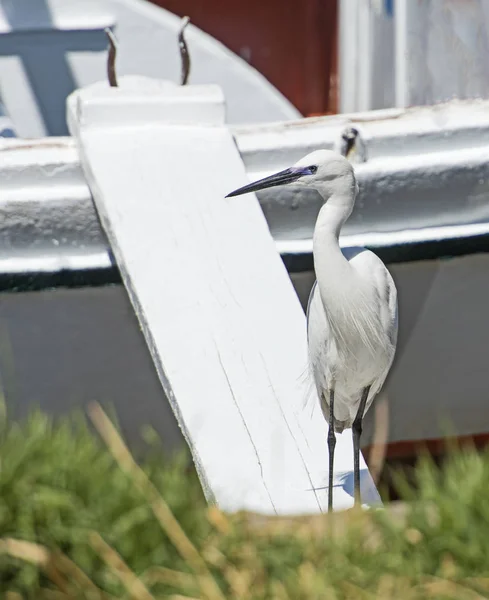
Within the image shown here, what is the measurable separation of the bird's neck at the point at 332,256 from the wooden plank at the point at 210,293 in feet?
0.51

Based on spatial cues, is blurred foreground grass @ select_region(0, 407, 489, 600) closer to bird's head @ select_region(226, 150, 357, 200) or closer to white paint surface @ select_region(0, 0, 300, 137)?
bird's head @ select_region(226, 150, 357, 200)

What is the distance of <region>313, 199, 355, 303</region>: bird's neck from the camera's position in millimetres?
2240

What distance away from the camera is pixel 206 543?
159cm

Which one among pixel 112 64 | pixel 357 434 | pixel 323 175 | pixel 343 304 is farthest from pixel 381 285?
pixel 112 64

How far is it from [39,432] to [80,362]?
1067 millimetres

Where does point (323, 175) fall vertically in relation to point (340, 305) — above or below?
above

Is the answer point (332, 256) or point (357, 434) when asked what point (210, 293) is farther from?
point (357, 434)

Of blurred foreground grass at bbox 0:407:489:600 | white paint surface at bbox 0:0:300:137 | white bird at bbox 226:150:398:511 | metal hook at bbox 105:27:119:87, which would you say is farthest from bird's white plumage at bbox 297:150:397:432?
white paint surface at bbox 0:0:300:137

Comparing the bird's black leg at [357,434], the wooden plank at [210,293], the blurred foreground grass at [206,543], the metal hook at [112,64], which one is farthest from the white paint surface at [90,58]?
the blurred foreground grass at [206,543]

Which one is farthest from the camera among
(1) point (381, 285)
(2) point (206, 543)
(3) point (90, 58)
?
(3) point (90, 58)

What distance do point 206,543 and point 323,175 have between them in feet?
3.04

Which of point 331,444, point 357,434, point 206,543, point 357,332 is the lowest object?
point 357,434

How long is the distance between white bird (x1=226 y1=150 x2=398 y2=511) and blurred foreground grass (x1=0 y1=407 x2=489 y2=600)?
21.0 inches

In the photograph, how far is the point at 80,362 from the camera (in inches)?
111
